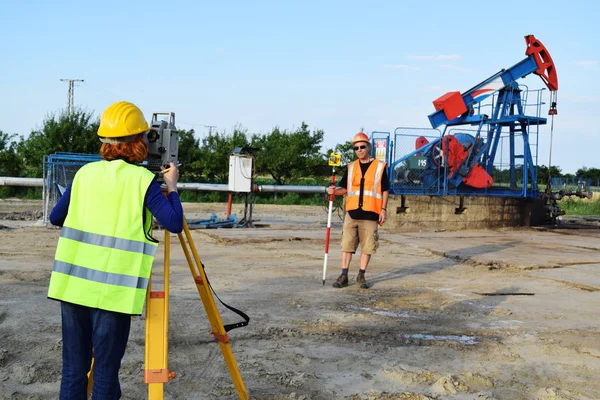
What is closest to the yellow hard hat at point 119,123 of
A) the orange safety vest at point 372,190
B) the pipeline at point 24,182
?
the orange safety vest at point 372,190

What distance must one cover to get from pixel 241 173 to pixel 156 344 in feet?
42.7

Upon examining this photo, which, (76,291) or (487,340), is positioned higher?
(76,291)

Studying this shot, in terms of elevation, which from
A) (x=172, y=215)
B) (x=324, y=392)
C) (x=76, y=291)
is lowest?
(x=324, y=392)

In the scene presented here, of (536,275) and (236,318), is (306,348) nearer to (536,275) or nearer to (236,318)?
(236,318)

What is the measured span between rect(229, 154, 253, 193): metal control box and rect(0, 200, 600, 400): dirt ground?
425 centimetres

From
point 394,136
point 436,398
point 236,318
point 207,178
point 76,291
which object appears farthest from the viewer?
point 207,178

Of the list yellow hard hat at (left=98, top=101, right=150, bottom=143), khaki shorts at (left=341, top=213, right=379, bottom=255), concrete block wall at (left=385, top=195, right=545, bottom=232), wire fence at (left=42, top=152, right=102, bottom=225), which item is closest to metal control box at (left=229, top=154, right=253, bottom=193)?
wire fence at (left=42, top=152, right=102, bottom=225)

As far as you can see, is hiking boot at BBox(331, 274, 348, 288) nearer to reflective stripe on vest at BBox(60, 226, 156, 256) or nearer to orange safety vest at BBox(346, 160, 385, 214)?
orange safety vest at BBox(346, 160, 385, 214)

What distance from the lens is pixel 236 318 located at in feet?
21.7

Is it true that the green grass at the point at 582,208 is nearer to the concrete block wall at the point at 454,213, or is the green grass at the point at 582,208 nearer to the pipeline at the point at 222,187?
the concrete block wall at the point at 454,213

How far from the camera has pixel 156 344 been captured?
322cm

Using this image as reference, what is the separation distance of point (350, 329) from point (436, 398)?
6.28ft

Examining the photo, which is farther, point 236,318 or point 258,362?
point 236,318

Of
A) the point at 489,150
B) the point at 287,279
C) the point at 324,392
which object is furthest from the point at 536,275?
the point at 489,150
